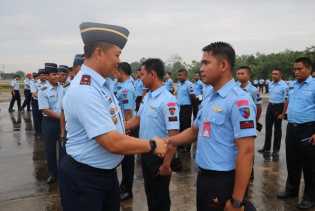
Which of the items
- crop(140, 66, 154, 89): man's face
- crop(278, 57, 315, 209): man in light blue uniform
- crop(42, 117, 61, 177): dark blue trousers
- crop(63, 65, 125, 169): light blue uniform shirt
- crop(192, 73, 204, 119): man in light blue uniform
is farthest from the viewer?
crop(192, 73, 204, 119): man in light blue uniform

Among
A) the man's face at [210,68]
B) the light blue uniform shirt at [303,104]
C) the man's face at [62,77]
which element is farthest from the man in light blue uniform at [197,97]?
the man's face at [210,68]

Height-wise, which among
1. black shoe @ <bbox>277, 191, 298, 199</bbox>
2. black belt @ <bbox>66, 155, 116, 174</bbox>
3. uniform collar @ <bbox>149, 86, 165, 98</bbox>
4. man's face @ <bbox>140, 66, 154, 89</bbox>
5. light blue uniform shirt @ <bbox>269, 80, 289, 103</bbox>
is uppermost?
man's face @ <bbox>140, 66, 154, 89</bbox>

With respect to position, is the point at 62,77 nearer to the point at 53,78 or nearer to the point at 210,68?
the point at 53,78

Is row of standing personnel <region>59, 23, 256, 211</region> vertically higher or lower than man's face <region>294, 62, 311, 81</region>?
lower

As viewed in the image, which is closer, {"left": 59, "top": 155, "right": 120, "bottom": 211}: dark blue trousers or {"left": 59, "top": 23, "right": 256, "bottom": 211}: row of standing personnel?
{"left": 59, "top": 23, "right": 256, "bottom": 211}: row of standing personnel

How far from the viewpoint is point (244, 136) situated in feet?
7.20

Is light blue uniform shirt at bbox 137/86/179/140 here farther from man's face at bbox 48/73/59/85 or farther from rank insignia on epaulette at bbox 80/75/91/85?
man's face at bbox 48/73/59/85

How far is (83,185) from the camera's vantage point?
219 centimetres

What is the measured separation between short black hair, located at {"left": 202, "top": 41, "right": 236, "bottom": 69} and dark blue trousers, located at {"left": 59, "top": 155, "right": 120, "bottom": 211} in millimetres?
1123

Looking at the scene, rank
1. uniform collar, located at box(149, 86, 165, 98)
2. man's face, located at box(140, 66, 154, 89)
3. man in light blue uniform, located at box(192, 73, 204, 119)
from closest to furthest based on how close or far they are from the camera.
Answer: uniform collar, located at box(149, 86, 165, 98) < man's face, located at box(140, 66, 154, 89) < man in light blue uniform, located at box(192, 73, 204, 119)

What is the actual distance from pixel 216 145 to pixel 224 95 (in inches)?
14.1

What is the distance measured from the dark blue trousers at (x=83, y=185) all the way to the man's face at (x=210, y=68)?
Answer: 964 mm

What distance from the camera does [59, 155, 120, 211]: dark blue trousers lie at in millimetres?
2193

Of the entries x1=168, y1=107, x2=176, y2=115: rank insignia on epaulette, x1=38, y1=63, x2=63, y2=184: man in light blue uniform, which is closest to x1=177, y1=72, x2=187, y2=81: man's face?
x1=38, y1=63, x2=63, y2=184: man in light blue uniform
